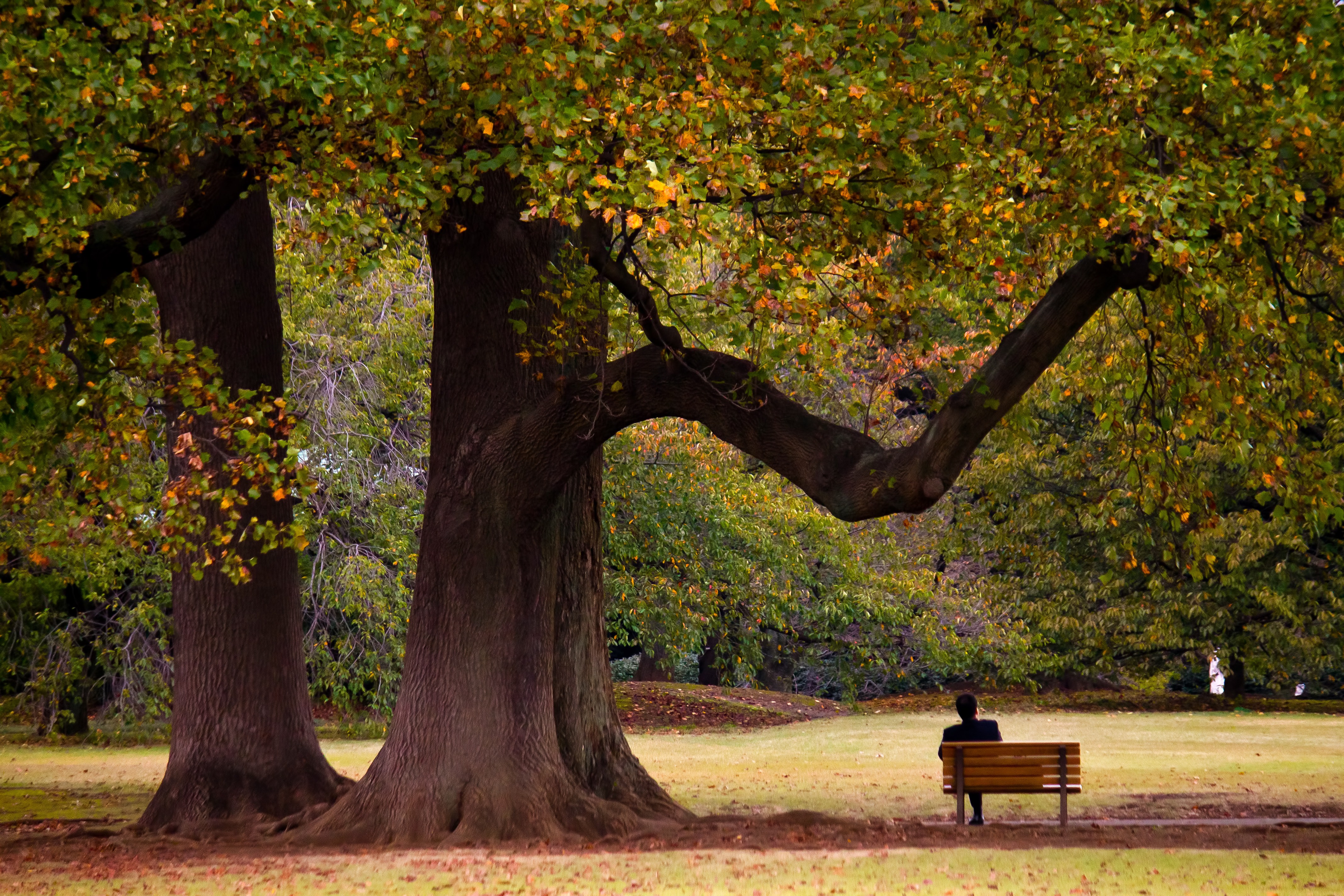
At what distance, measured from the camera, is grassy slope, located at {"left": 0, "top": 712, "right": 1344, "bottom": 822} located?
621 inches

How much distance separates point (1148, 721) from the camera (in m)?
31.0

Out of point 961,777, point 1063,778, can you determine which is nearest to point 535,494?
point 961,777

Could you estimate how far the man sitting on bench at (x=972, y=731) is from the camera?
13.3 meters

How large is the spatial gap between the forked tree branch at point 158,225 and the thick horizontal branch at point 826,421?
124 inches

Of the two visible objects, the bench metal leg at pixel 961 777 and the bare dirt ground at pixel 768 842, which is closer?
the bare dirt ground at pixel 768 842

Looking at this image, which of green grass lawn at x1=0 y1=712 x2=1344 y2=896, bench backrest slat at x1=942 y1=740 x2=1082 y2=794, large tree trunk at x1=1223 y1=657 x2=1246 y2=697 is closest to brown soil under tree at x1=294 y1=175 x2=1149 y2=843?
green grass lawn at x1=0 y1=712 x2=1344 y2=896

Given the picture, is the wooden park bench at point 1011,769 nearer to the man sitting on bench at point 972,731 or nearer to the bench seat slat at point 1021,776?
the bench seat slat at point 1021,776

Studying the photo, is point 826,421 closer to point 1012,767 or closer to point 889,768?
point 1012,767

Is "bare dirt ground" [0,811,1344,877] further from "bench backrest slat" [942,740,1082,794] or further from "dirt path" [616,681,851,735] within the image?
"dirt path" [616,681,851,735]

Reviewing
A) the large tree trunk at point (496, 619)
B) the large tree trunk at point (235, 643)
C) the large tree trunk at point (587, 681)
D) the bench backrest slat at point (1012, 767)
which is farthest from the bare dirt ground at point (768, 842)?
the large tree trunk at point (235, 643)

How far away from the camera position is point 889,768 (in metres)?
20.2

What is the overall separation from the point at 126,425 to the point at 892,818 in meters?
8.02

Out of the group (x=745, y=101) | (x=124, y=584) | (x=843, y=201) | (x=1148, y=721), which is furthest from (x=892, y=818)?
(x=1148, y=721)

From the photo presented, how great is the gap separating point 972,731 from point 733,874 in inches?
165
